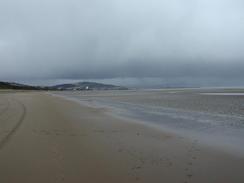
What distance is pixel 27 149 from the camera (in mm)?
11219

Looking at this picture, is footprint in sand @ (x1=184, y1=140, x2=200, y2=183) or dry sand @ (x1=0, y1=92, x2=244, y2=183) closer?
dry sand @ (x1=0, y1=92, x2=244, y2=183)

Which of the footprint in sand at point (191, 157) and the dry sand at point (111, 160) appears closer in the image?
the dry sand at point (111, 160)

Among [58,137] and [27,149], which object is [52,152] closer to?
[27,149]

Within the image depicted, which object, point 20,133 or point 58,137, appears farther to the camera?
point 20,133

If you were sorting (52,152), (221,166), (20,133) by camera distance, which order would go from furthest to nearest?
(20,133) → (52,152) → (221,166)

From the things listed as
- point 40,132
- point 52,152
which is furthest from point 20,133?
point 52,152

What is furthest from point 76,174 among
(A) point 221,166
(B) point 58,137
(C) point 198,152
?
(B) point 58,137

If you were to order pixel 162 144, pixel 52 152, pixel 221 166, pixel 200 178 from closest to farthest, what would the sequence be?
pixel 200 178
pixel 221 166
pixel 52 152
pixel 162 144

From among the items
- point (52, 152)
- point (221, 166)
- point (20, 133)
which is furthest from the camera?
point (20, 133)

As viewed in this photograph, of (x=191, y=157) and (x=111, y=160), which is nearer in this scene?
(x=111, y=160)

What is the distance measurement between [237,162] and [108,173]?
4304mm

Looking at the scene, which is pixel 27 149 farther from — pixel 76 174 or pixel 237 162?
pixel 237 162

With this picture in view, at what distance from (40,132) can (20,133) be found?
3.29 feet

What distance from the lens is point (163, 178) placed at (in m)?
7.81
